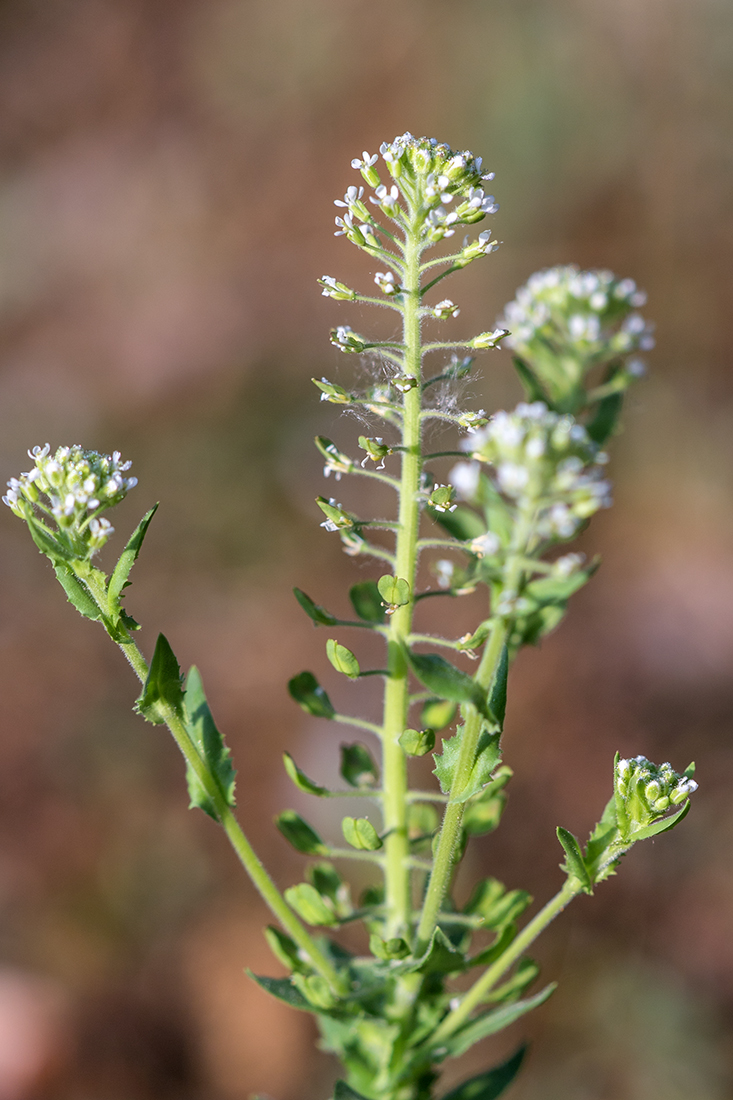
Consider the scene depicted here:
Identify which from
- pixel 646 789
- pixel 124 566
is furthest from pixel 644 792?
pixel 124 566

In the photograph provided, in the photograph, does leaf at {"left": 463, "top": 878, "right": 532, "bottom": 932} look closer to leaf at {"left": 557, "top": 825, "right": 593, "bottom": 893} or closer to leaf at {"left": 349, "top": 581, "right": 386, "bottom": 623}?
leaf at {"left": 557, "top": 825, "right": 593, "bottom": 893}

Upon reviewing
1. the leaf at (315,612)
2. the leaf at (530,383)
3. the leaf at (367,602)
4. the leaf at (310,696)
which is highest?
the leaf at (530,383)

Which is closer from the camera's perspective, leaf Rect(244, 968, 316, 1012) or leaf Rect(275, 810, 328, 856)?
leaf Rect(244, 968, 316, 1012)

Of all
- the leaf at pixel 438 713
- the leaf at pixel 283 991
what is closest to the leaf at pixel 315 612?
the leaf at pixel 438 713

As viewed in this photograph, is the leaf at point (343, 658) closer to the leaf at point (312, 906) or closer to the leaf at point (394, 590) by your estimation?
the leaf at point (394, 590)

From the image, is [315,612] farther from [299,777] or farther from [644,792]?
[644,792]

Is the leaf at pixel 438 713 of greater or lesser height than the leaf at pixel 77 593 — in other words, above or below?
above

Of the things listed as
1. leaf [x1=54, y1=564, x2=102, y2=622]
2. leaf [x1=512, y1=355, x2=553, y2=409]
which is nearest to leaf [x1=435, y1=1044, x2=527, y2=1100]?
leaf [x1=54, y1=564, x2=102, y2=622]

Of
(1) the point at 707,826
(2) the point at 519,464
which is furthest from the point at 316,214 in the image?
(2) the point at 519,464
